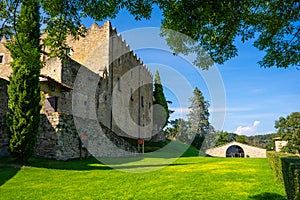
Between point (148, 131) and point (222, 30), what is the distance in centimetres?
3464

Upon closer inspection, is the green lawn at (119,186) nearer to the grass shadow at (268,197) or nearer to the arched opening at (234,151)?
the grass shadow at (268,197)

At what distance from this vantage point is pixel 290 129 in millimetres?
43250

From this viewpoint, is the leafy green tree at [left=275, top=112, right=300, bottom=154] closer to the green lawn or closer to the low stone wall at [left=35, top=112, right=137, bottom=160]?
the low stone wall at [left=35, top=112, right=137, bottom=160]

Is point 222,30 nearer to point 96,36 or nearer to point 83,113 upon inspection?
point 83,113

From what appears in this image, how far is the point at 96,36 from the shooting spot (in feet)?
82.2

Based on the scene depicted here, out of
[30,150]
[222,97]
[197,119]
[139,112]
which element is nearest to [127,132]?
[139,112]

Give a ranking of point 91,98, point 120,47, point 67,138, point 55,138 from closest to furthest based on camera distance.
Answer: point 55,138 < point 67,138 < point 91,98 < point 120,47

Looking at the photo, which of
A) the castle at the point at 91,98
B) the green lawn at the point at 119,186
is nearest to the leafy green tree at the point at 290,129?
the castle at the point at 91,98

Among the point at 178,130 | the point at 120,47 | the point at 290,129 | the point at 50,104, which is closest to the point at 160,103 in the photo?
the point at 178,130

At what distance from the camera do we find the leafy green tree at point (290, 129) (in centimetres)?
3853

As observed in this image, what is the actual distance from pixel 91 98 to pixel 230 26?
18479 millimetres

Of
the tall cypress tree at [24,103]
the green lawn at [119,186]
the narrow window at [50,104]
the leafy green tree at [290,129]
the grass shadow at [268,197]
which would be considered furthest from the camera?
the leafy green tree at [290,129]

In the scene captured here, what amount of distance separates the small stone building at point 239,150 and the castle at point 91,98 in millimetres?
16446

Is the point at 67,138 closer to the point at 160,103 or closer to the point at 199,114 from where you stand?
the point at 160,103
